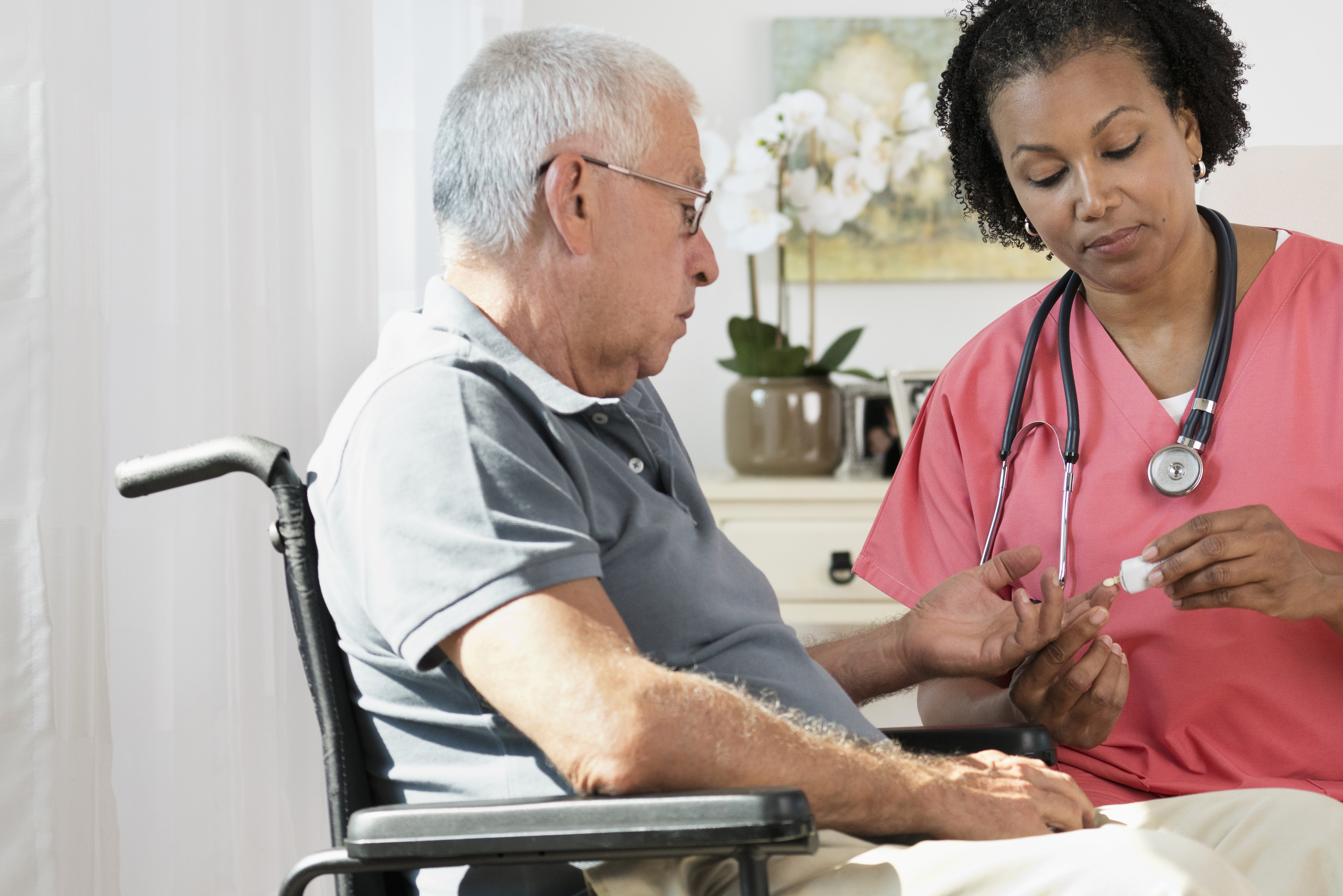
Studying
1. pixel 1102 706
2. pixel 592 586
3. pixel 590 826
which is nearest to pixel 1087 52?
pixel 1102 706

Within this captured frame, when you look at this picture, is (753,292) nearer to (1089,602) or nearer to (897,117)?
(897,117)

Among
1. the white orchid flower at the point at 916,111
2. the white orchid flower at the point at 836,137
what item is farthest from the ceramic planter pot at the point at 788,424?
the white orchid flower at the point at 916,111

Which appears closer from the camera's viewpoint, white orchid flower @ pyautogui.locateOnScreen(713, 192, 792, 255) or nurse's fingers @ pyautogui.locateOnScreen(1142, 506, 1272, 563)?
nurse's fingers @ pyautogui.locateOnScreen(1142, 506, 1272, 563)

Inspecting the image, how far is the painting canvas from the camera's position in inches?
110

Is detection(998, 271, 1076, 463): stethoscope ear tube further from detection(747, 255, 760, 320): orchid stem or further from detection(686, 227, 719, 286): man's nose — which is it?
detection(747, 255, 760, 320): orchid stem

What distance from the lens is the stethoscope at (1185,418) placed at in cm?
118

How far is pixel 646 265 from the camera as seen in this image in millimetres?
1013

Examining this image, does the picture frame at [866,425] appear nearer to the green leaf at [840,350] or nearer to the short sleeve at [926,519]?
the green leaf at [840,350]

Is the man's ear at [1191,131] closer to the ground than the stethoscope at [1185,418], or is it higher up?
higher up

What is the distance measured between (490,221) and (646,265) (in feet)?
0.45

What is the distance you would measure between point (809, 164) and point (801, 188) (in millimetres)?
155

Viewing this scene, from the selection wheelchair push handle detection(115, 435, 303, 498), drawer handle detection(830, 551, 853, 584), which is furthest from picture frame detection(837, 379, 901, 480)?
wheelchair push handle detection(115, 435, 303, 498)

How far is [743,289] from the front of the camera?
2865mm

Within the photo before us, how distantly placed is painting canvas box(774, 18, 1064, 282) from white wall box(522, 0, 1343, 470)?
3 cm
